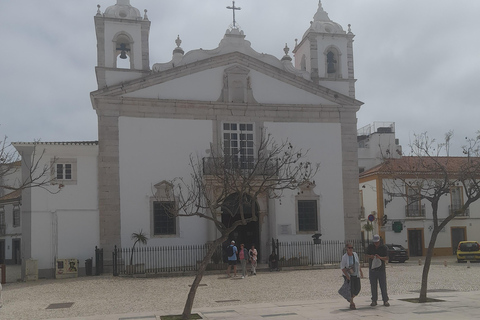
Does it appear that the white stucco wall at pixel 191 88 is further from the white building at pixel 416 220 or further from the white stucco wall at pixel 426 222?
the white stucco wall at pixel 426 222

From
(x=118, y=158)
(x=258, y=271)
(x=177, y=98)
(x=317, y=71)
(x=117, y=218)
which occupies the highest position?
(x=317, y=71)

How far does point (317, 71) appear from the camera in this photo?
27.2m

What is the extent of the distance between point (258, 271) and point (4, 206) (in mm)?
25473

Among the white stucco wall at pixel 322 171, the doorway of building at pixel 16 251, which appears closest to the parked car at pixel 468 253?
the white stucco wall at pixel 322 171

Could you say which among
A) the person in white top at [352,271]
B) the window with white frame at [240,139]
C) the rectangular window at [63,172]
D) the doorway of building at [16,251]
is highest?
the window with white frame at [240,139]

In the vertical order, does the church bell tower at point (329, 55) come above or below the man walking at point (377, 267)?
above

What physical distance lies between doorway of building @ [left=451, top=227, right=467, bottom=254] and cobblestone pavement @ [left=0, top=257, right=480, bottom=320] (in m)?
11.6

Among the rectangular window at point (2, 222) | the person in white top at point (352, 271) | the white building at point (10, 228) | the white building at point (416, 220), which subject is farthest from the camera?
the rectangular window at point (2, 222)

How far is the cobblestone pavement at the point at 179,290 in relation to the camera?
1352 cm

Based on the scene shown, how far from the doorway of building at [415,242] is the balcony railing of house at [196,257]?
27.7ft

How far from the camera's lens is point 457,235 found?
1314 inches

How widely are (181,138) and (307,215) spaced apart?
6776 mm

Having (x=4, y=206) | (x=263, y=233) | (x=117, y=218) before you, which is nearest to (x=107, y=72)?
(x=117, y=218)

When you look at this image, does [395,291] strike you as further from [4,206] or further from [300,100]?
[4,206]
